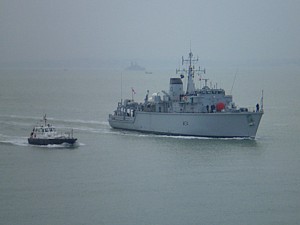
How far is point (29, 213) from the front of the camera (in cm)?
2798

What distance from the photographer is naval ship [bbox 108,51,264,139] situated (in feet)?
151

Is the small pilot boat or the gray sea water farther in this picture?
the small pilot boat

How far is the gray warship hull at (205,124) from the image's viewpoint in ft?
151

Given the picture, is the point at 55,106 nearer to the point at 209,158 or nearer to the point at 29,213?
the point at 209,158

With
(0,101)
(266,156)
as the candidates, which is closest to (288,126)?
(266,156)

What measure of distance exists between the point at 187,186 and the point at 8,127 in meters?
23.5

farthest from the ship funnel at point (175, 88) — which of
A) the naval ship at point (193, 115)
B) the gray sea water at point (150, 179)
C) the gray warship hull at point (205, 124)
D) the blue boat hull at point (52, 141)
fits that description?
the blue boat hull at point (52, 141)

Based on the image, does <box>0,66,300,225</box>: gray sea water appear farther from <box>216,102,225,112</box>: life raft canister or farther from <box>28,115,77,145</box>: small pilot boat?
<box>216,102,225,112</box>: life raft canister

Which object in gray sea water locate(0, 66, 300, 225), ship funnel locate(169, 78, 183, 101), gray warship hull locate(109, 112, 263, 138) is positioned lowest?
gray sea water locate(0, 66, 300, 225)

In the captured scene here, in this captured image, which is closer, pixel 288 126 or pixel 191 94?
pixel 191 94

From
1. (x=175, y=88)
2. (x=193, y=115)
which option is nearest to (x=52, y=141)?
(x=193, y=115)

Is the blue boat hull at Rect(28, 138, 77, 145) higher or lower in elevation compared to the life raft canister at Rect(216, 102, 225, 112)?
lower

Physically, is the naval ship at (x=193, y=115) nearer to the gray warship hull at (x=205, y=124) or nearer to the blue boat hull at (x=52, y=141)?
the gray warship hull at (x=205, y=124)

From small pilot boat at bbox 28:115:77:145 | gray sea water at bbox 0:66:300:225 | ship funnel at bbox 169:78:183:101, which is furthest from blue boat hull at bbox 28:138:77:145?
ship funnel at bbox 169:78:183:101
